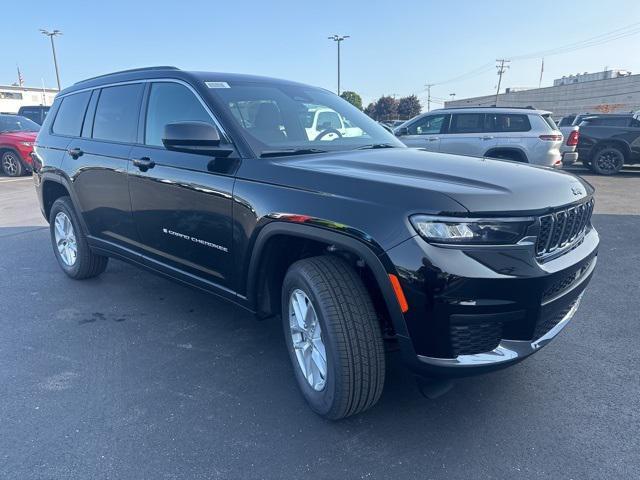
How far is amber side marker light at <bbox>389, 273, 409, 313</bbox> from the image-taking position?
2.04 meters

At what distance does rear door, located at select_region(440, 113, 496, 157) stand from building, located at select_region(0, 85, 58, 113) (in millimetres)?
57783

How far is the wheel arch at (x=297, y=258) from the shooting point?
6.88ft

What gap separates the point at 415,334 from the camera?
2.06 m

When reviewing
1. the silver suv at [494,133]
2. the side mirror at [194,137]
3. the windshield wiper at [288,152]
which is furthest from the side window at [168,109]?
the silver suv at [494,133]

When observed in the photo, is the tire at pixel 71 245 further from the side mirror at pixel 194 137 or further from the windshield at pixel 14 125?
the windshield at pixel 14 125

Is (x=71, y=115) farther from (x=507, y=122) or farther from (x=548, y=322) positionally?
(x=507, y=122)

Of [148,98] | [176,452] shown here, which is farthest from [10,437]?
[148,98]

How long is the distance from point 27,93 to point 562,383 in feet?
250

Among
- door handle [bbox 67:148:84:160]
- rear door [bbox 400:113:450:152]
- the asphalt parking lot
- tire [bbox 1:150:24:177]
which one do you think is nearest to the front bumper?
the asphalt parking lot

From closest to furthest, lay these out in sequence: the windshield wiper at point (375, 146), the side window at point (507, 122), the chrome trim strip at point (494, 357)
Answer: the chrome trim strip at point (494, 357)
the windshield wiper at point (375, 146)
the side window at point (507, 122)

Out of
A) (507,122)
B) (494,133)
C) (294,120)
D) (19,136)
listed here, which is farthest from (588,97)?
(294,120)

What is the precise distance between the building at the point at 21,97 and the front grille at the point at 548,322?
6352 cm

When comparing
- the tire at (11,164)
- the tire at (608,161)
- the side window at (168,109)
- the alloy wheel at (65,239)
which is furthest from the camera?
the tire at (11,164)

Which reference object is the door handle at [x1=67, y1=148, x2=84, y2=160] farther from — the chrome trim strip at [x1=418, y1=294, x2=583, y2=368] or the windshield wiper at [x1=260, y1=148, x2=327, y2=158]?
the chrome trim strip at [x1=418, y1=294, x2=583, y2=368]
